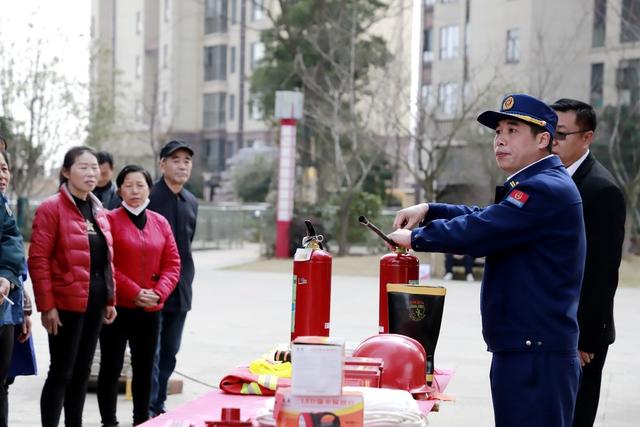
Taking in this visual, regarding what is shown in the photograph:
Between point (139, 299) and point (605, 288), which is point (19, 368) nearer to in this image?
point (139, 299)

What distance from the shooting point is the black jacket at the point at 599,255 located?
16.4 ft

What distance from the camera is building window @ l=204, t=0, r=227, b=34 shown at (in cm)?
6209

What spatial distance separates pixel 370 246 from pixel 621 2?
36.1ft

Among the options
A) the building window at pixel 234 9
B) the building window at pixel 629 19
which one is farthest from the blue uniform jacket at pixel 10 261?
the building window at pixel 234 9

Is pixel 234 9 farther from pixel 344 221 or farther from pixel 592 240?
pixel 592 240

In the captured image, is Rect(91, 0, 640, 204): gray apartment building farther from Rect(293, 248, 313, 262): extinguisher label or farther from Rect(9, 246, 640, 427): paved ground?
Rect(293, 248, 313, 262): extinguisher label

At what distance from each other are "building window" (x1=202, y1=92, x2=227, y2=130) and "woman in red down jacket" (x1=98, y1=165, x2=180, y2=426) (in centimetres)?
5690

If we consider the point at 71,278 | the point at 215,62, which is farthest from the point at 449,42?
the point at 71,278

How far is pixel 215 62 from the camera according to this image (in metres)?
62.6

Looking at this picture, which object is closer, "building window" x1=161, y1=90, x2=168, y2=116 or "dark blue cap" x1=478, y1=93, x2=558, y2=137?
"dark blue cap" x1=478, y1=93, x2=558, y2=137

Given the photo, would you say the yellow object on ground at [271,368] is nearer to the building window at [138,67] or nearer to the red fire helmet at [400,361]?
the red fire helmet at [400,361]

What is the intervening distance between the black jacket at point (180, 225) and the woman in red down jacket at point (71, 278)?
93 centimetres

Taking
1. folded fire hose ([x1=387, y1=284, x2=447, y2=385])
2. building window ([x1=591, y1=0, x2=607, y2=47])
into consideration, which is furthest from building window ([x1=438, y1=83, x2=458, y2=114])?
folded fire hose ([x1=387, y1=284, x2=447, y2=385])

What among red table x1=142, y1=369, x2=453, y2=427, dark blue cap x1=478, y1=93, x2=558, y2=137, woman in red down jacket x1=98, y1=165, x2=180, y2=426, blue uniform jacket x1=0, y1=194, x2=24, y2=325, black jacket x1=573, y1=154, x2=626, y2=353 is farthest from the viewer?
woman in red down jacket x1=98, y1=165, x2=180, y2=426
